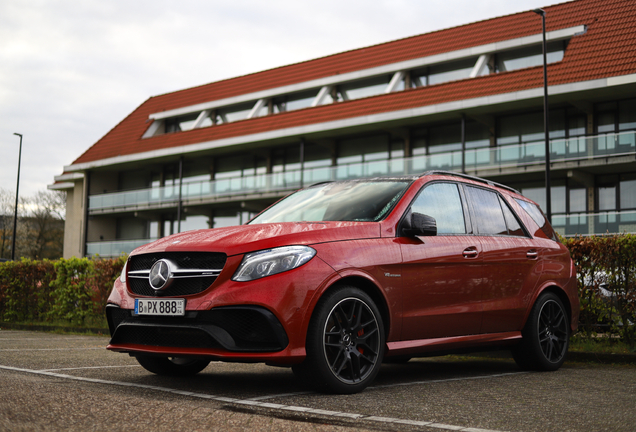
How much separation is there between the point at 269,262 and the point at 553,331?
12.4 feet

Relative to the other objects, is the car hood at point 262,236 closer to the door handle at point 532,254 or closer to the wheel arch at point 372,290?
the wheel arch at point 372,290

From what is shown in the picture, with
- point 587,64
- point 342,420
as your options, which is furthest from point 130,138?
point 342,420

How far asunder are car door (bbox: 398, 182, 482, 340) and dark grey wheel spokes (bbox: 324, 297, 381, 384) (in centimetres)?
44

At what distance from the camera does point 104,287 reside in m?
13.8

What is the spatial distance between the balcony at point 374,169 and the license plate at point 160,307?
2126 centimetres

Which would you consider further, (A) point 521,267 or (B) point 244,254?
(A) point 521,267

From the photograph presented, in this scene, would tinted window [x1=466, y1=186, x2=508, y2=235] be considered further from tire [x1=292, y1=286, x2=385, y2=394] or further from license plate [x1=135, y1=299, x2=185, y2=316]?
license plate [x1=135, y1=299, x2=185, y2=316]

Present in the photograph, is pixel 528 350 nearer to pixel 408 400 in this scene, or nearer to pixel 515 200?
pixel 515 200

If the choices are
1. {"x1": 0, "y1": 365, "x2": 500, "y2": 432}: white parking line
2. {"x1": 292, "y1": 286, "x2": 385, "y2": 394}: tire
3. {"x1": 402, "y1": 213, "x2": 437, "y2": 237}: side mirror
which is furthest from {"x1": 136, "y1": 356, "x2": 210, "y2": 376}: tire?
{"x1": 402, "y1": 213, "x2": 437, "y2": 237}: side mirror

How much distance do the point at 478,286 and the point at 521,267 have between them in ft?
2.71

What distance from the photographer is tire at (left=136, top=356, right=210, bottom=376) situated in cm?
589

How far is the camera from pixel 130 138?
133 feet

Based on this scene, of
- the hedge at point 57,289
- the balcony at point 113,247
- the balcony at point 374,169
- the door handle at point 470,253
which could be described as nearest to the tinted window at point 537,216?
the door handle at point 470,253

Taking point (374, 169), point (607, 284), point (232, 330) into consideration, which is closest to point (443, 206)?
point (232, 330)
